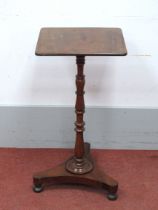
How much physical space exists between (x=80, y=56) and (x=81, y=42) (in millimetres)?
74

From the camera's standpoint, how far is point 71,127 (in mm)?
2379

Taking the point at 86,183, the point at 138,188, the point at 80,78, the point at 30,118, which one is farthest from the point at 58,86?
the point at 138,188

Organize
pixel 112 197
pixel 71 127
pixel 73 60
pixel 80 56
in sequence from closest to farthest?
pixel 80 56 → pixel 112 197 → pixel 73 60 → pixel 71 127

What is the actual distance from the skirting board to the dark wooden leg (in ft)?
1.06

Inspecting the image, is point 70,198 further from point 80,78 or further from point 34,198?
point 80,78

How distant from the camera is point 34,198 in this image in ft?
6.50

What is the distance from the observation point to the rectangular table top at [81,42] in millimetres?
1634

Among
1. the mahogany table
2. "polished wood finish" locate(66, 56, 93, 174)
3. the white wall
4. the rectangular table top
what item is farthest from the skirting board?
the rectangular table top

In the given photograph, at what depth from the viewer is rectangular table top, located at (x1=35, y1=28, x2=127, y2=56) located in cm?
163

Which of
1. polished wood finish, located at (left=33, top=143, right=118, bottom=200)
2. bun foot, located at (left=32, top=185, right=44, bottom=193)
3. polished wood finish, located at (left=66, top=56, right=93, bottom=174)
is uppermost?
polished wood finish, located at (left=66, top=56, right=93, bottom=174)

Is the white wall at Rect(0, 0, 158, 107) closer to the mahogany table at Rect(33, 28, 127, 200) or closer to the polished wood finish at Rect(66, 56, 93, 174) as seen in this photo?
the mahogany table at Rect(33, 28, 127, 200)

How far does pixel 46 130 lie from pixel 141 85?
67 cm

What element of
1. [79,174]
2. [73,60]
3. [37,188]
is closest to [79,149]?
[79,174]

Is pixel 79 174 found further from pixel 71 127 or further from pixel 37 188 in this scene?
pixel 71 127
